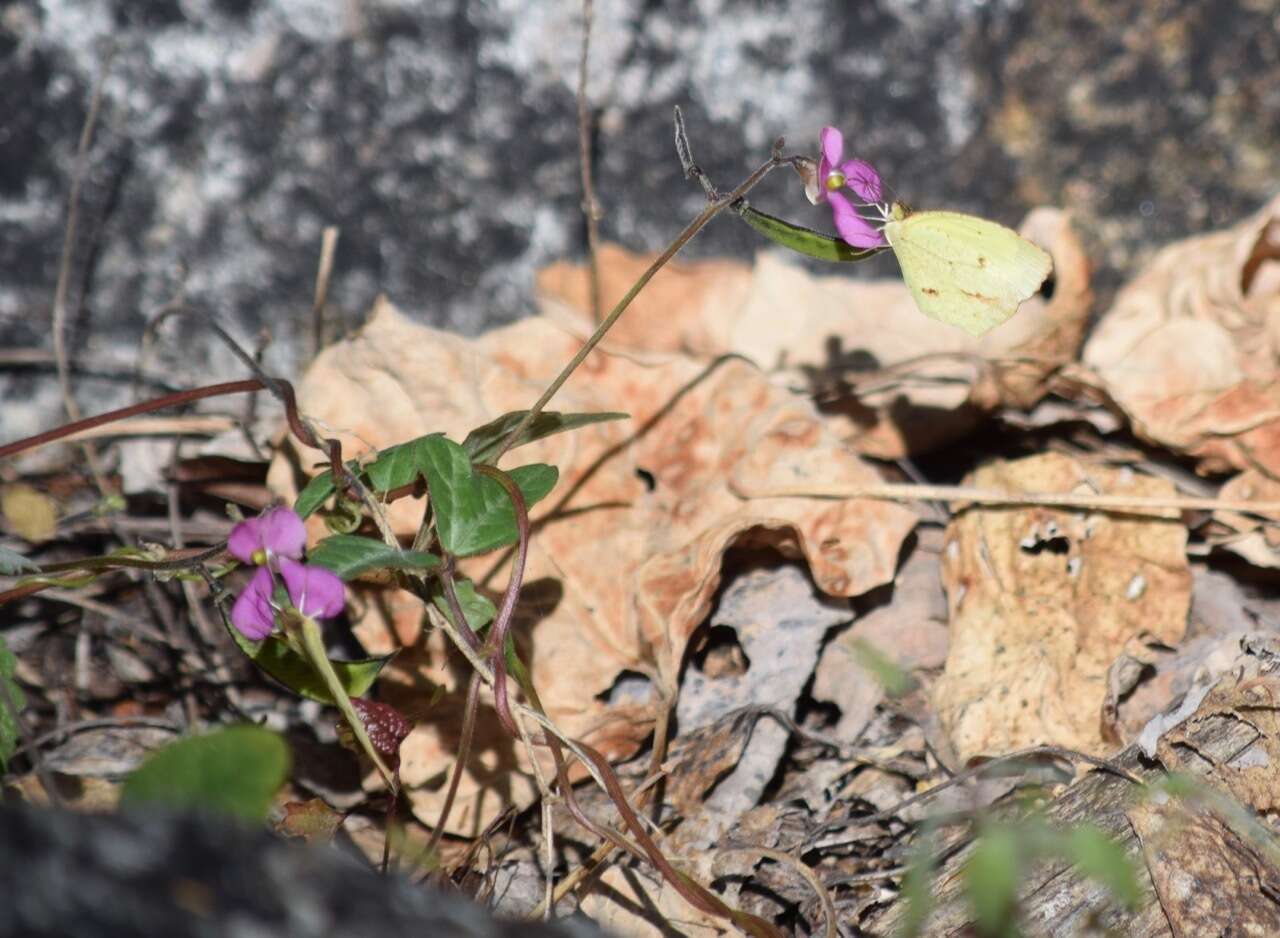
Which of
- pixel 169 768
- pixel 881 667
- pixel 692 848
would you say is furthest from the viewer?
pixel 692 848

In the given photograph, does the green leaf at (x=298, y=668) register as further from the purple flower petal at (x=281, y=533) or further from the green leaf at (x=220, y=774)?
the green leaf at (x=220, y=774)

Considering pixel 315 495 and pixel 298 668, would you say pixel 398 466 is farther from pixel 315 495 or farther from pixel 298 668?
pixel 298 668

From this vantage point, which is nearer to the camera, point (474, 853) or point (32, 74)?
point (474, 853)

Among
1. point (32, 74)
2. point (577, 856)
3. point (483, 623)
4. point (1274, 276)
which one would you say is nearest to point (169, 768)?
point (483, 623)

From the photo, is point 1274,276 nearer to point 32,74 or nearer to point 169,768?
point 169,768

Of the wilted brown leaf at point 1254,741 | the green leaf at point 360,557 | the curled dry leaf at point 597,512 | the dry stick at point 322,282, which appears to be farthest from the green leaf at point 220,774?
the dry stick at point 322,282
